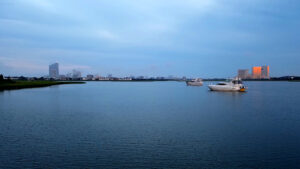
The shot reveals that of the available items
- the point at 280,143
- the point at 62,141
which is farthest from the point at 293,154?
the point at 62,141

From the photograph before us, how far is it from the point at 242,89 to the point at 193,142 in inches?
2288

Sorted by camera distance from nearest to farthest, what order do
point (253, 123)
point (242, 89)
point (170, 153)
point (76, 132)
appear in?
point (170, 153) < point (76, 132) < point (253, 123) < point (242, 89)

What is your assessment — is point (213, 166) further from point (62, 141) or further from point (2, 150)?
point (2, 150)

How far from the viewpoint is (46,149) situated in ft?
43.5

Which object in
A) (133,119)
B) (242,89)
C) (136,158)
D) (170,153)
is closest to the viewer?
(136,158)

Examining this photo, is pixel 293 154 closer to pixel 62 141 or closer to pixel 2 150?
pixel 62 141

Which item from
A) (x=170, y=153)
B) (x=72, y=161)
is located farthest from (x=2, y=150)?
(x=170, y=153)

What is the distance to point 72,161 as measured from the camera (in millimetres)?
11547

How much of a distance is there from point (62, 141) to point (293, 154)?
43.8ft

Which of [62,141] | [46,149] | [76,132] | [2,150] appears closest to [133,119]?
[76,132]

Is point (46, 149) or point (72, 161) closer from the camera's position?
point (72, 161)

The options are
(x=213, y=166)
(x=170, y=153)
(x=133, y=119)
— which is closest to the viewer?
(x=213, y=166)

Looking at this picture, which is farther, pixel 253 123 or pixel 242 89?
pixel 242 89

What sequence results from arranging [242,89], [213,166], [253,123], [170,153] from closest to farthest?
[213,166], [170,153], [253,123], [242,89]
